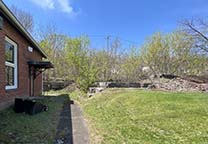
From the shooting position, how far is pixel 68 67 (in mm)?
21844

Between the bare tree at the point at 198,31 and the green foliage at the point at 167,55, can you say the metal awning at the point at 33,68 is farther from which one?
the bare tree at the point at 198,31

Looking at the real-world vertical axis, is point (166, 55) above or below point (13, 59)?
above

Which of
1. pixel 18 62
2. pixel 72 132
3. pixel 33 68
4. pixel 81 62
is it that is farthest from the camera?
pixel 81 62

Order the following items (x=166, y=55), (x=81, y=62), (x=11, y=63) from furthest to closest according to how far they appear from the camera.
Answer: (x=166, y=55), (x=81, y=62), (x=11, y=63)

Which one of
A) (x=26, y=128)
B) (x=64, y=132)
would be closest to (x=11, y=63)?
(x=26, y=128)

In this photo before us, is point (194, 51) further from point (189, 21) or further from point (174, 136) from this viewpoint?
point (174, 136)

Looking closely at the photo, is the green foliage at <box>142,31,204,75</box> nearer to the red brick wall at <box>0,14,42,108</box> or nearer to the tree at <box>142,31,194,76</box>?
the tree at <box>142,31,194,76</box>

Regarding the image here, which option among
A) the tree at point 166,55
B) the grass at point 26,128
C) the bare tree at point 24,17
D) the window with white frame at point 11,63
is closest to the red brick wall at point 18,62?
the window with white frame at point 11,63

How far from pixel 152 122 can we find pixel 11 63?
225 inches

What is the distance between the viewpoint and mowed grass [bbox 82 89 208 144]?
528 cm

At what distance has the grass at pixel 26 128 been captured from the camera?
5086mm

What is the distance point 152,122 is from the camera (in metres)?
6.63

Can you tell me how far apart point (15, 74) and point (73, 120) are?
149 inches

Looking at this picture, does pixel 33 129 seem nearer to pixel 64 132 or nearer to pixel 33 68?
pixel 64 132
